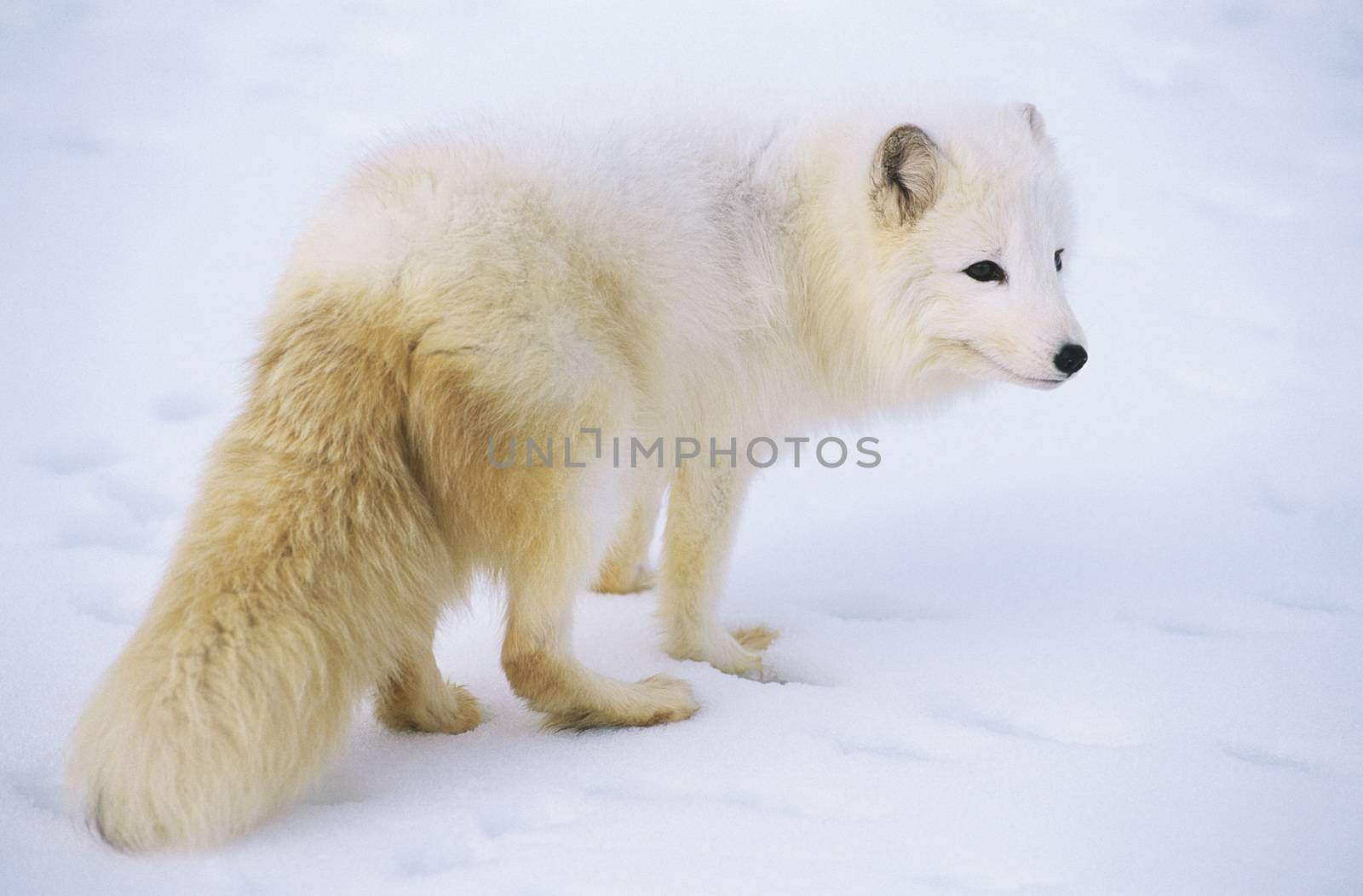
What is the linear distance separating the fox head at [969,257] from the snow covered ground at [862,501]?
22.7 inches

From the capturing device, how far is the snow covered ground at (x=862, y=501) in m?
2.33

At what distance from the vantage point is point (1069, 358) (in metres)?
2.93

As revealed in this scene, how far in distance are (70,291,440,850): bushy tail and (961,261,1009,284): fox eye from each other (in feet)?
5.21

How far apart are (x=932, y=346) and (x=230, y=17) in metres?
6.04

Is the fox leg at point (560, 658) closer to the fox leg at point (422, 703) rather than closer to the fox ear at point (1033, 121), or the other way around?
the fox leg at point (422, 703)

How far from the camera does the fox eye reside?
9.93ft

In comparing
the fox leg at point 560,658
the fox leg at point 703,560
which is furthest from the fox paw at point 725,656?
the fox leg at point 560,658

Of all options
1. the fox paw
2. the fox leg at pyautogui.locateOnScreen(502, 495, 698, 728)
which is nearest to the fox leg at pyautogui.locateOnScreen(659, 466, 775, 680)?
the fox paw

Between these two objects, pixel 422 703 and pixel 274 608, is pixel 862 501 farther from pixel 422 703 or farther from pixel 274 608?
pixel 274 608

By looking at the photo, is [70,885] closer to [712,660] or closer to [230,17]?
[712,660]

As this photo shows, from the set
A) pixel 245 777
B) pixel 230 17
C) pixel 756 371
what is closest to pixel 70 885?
pixel 245 777

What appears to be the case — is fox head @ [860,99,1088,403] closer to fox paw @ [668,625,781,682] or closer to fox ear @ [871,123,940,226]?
fox ear @ [871,123,940,226]

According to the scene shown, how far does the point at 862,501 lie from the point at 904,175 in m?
1.85

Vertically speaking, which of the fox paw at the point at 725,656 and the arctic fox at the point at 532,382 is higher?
the arctic fox at the point at 532,382
